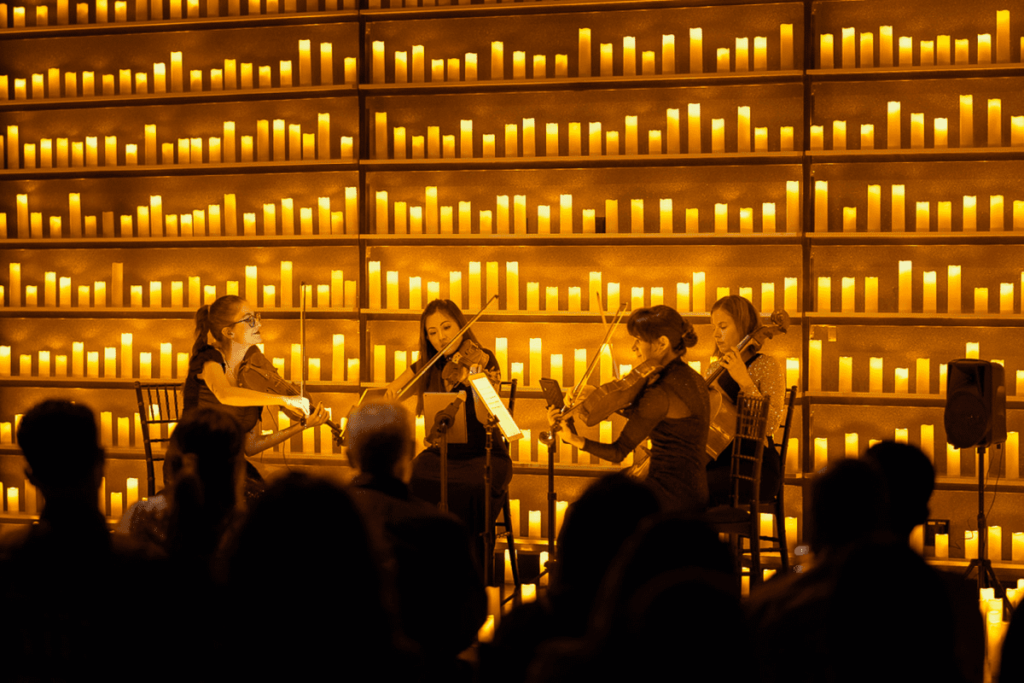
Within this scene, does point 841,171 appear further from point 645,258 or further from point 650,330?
point 650,330

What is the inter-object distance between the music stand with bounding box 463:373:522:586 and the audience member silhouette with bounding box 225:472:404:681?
1.86 meters

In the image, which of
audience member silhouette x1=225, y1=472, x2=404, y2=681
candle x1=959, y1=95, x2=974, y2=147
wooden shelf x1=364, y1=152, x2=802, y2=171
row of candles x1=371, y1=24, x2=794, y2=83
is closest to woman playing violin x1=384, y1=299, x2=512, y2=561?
wooden shelf x1=364, y1=152, x2=802, y2=171

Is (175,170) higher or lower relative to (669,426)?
higher

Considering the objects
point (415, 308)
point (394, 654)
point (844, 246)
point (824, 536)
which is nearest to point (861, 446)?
point (844, 246)

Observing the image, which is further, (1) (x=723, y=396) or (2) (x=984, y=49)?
(2) (x=984, y=49)

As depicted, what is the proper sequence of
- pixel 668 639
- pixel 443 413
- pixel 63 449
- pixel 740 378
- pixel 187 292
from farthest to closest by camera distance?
pixel 187 292
pixel 740 378
pixel 443 413
pixel 63 449
pixel 668 639

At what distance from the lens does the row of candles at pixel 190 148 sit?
5.10 m

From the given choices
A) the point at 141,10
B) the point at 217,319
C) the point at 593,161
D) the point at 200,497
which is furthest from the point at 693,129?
the point at 200,497

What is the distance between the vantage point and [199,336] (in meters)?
4.32

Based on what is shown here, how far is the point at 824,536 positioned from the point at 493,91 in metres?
3.74

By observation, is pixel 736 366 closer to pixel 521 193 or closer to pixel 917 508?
pixel 521 193

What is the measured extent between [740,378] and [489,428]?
105cm

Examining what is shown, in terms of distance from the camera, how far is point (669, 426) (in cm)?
358

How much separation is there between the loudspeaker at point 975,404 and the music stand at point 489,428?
1603 millimetres
